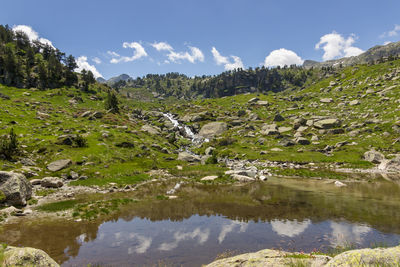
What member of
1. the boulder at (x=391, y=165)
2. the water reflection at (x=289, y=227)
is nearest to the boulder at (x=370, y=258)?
the water reflection at (x=289, y=227)

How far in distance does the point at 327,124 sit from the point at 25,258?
357ft

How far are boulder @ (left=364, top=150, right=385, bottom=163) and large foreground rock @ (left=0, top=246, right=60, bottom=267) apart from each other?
7320 cm

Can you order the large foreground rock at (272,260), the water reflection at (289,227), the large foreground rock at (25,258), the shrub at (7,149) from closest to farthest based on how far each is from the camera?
the large foreground rock at (272,260) < the large foreground rock at (25,258) < the water reflection at (289,227) < the shrub at (7,149)

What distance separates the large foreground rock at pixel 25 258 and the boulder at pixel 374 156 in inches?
2882

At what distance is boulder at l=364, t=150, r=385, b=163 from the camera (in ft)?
190

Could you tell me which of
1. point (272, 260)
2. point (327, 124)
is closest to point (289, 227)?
point (272, 260)

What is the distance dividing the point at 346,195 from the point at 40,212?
39618 millimetres

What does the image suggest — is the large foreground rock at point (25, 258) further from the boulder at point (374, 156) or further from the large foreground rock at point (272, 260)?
the boulder at point (374, 156)

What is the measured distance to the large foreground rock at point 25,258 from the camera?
8547mm

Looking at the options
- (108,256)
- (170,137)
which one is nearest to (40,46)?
(170,137)

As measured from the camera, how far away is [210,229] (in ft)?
62.9

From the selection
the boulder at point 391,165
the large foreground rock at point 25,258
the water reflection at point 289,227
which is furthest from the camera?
the boulder at point 391,165

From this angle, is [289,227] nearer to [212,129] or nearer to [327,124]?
[327,124]

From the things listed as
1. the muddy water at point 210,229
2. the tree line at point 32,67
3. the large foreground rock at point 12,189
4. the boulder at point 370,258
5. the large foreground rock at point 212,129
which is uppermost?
the tree line at point 32,67
